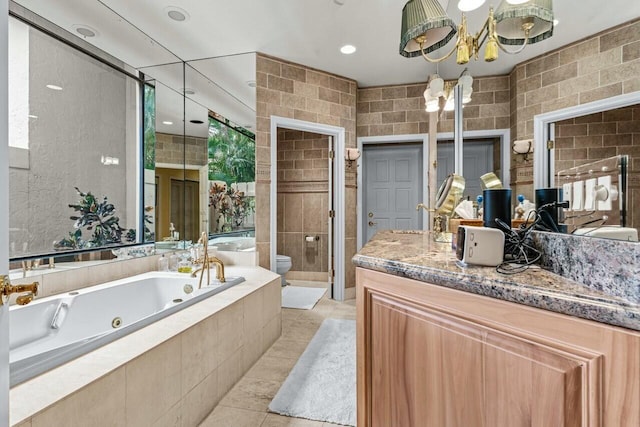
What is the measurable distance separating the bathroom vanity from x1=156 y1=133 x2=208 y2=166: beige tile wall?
2566 mm

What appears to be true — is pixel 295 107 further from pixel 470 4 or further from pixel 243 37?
pixel 470 4

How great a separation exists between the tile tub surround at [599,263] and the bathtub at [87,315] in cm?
162

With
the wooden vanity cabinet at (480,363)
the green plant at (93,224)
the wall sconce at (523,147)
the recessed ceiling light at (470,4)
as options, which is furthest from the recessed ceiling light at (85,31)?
the wall sconce at (523,147)

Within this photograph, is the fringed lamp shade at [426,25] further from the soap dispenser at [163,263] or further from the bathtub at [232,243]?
the soap dispenser at [163,263]

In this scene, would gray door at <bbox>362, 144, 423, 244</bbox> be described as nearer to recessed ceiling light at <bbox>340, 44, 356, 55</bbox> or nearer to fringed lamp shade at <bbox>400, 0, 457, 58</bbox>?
recessed ceiling light at <bbox>340, 44, 356, 55</bbox>

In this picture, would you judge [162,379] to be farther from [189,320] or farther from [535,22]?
[535,22]

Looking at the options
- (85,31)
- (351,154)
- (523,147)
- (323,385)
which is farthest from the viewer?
(351,154)

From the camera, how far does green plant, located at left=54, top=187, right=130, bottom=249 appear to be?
211cm

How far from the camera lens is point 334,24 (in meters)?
2.64

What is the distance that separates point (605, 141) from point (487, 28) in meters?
1.09

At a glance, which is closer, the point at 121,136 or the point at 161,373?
the point at 161,373

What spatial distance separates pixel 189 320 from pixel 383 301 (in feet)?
3.71

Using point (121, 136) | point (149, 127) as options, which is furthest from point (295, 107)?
point (121, 136)

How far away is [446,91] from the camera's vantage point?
7.54ft
